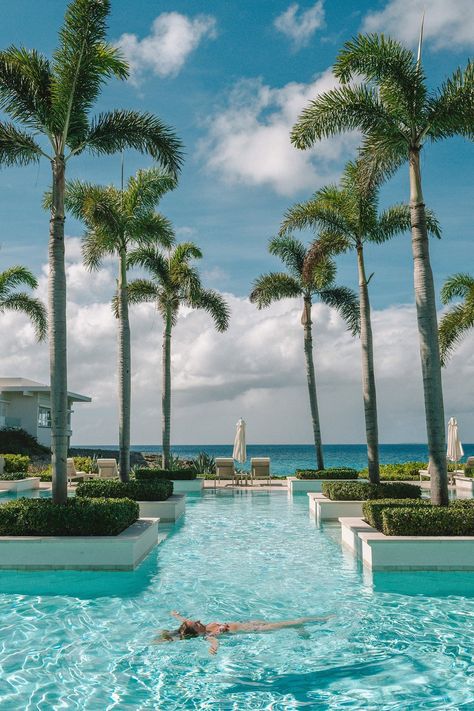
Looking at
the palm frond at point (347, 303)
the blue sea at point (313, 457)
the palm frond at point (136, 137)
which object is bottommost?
the blue sea at point (313, 457)

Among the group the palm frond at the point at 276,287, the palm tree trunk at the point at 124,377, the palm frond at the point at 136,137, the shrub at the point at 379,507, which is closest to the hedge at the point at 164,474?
the palm tree trunk at the point at 124,377

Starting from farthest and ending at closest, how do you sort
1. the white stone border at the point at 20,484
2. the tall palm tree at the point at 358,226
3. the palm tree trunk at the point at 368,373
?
the white stone border at the point at 20,484 < the tall palm tree at the point at 358,226 < the palm tree trunk at the point at 368,373

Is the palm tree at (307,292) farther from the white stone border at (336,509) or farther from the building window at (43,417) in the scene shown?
the building window at (43,417)

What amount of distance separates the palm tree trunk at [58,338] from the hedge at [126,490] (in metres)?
3.43

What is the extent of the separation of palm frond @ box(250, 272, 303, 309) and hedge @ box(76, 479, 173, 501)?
11.9 meters

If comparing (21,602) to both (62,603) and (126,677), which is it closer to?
(62,603)

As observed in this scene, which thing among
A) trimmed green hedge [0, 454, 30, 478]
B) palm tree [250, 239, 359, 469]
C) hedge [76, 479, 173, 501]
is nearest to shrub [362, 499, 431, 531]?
hedge [76, 479, 173, 501]

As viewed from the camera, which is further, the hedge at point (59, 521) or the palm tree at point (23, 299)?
the palm tree at point (23, 299)

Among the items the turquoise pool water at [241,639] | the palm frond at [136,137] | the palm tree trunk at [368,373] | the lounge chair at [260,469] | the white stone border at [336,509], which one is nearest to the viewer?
the turquoise pool water at [241,639]

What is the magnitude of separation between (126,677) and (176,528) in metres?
8.57

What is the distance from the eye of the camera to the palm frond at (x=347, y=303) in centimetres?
2517

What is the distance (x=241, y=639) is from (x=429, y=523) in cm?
456

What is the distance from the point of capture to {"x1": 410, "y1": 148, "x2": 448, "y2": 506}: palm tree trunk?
1144 centimetres

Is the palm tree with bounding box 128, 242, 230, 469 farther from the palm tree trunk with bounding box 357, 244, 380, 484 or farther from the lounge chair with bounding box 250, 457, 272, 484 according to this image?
the palm tree trunk with bounding box 357, 244, 380, 484
